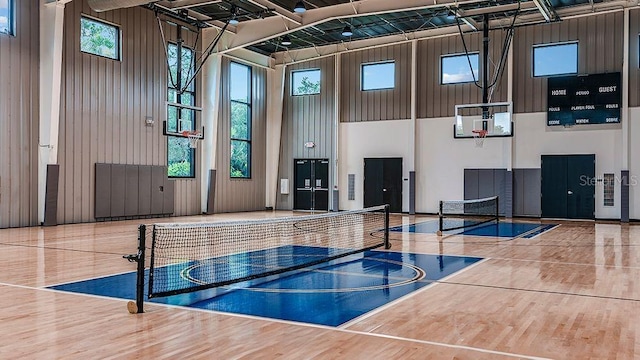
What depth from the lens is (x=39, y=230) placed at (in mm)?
15430

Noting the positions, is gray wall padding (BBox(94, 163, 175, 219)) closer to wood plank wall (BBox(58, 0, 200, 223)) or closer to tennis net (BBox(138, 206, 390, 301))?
wood plank wall (BBox(58, 0, 200, 223))

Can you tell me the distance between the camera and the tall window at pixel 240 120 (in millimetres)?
24234

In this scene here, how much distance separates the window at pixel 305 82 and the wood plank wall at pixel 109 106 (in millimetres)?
6182

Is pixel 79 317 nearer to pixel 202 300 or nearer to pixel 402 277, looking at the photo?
pixel 202 300

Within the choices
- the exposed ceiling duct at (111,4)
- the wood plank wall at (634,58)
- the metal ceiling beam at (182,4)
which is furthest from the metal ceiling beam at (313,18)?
the wood plank wall at (634,58)

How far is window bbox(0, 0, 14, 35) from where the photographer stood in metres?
15.9

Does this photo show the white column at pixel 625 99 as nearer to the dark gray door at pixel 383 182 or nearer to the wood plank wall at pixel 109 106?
the dark gray door at pixel 383 182

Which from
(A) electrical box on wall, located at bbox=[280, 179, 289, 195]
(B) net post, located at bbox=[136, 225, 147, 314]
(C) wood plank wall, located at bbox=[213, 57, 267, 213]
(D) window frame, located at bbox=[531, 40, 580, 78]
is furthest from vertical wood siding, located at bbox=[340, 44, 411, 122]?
(B) net post, located at bbox=[136, 225, 147, 314]

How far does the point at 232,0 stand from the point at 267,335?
15.9m

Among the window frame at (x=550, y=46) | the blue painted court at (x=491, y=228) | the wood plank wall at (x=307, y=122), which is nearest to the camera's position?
the blue painted court at (x=491, y=228)

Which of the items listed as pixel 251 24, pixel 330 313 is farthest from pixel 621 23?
pixel 330 313

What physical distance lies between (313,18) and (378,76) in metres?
5.72

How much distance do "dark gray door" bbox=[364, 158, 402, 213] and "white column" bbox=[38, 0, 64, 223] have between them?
13.0 metres

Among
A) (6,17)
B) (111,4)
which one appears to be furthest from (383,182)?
(6,17)
